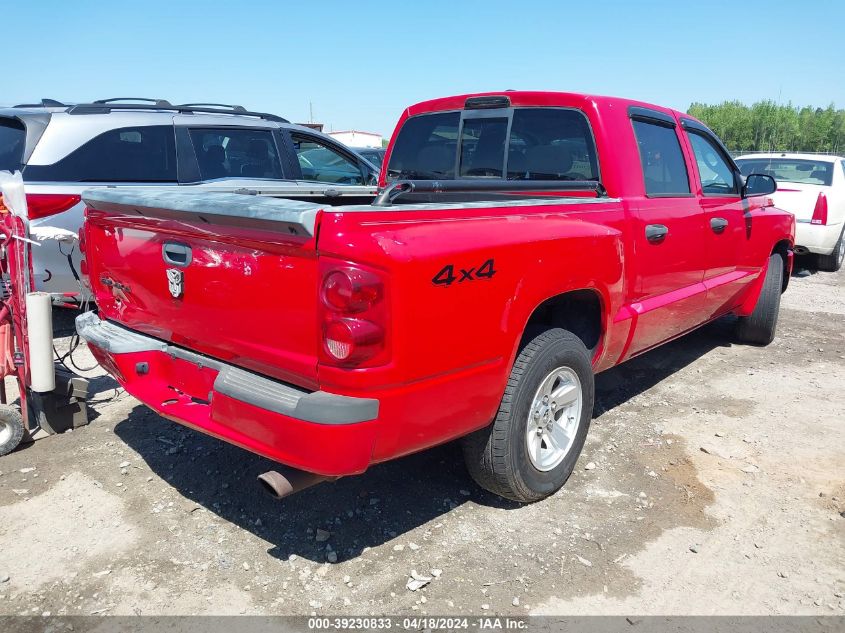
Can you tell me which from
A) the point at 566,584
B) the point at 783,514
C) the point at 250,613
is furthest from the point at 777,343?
the point at 250,613

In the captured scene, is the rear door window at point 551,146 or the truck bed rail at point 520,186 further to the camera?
the rear door window at point 551,146

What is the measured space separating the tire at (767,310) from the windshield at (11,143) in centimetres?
610

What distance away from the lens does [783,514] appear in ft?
10.7

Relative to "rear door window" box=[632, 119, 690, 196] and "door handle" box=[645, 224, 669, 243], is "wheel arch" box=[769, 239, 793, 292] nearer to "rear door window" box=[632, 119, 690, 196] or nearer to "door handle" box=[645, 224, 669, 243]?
"rear door window" box=[632, 119, 690, 196]

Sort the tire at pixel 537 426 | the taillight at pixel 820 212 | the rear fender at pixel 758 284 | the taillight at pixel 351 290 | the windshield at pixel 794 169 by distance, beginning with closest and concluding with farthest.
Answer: the taillight at pixel 351 290 < the tire at pixel 537 426 < the rear fender at pixel 758 284 < the taillight at pixel 820 212 < the windshield at pixel 794 169

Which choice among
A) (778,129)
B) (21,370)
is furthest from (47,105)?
(778,129)

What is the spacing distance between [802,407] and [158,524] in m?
4.18

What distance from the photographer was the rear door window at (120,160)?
16.8 ft

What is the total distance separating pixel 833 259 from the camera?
33.1ft

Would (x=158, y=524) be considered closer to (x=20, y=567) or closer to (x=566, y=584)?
(x=20, y=567)

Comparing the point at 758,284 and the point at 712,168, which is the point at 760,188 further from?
the point at 758,284

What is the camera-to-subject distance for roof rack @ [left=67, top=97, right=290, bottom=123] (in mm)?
5465

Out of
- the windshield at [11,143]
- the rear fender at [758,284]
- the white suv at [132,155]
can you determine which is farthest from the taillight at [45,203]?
the rear fender at [758,284]

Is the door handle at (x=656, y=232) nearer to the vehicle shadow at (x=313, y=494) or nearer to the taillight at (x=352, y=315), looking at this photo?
the vehicle shadow at (x=313, y=494)
